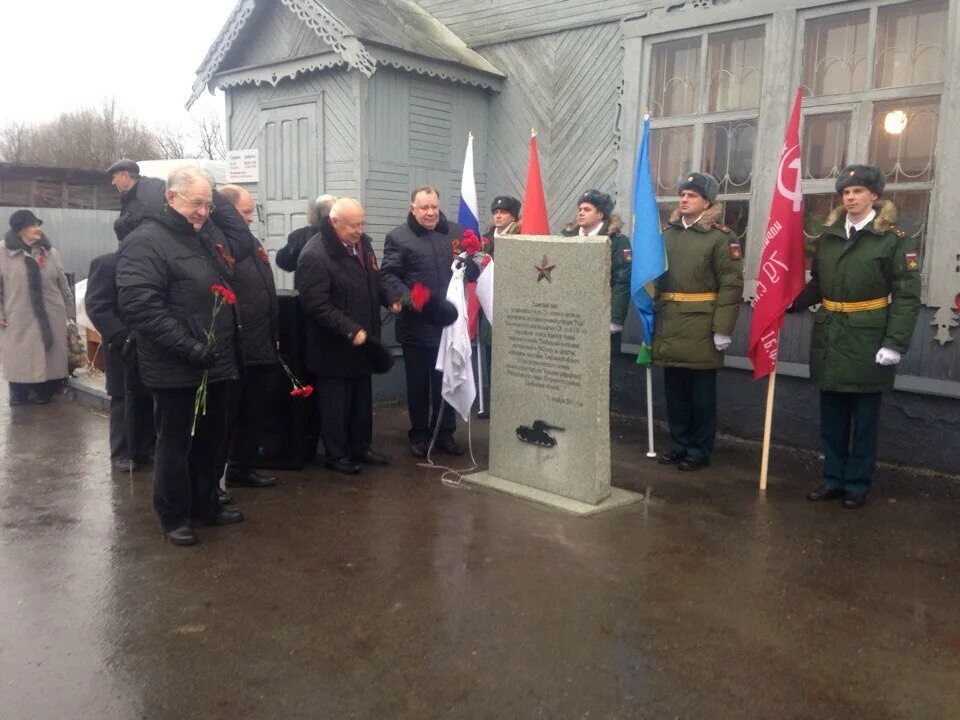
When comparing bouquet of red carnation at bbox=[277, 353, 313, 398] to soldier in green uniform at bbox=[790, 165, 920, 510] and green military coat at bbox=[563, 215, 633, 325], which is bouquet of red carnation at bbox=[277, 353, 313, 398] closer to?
green military coat at bbox=[563, 215, 633, 325]

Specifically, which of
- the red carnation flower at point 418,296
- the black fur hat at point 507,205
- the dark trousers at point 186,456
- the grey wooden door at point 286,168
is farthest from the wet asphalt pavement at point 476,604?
the grey wooden door at point 286,168

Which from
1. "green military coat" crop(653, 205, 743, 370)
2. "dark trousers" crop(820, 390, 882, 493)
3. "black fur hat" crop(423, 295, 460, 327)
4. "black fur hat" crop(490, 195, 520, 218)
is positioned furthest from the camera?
"black fur hat" crop(490, 195, 520, 218)

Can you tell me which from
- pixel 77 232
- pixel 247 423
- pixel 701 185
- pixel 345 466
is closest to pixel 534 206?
pixel 701 185

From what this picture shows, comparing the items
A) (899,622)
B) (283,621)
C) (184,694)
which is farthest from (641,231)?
(184,694)

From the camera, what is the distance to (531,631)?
3.46 meters

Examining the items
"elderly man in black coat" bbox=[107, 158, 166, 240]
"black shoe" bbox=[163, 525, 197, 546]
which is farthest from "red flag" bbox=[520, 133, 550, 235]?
"black shoe" bbox=[163, 525, 197, 546]

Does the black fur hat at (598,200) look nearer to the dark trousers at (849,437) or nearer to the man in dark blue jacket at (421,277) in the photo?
the man in dark blue jacket at (421,277)

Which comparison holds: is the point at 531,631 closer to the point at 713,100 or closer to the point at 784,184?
the point at 784,184

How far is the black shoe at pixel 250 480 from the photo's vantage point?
17.9ft

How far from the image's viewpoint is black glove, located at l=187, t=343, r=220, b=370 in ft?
13.2

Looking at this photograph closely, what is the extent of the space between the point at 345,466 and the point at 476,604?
218 centimetres

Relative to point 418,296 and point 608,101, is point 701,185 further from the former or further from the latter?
point 608,101

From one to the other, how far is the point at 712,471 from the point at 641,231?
1.69m

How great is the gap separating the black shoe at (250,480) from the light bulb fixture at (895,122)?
188 inches
